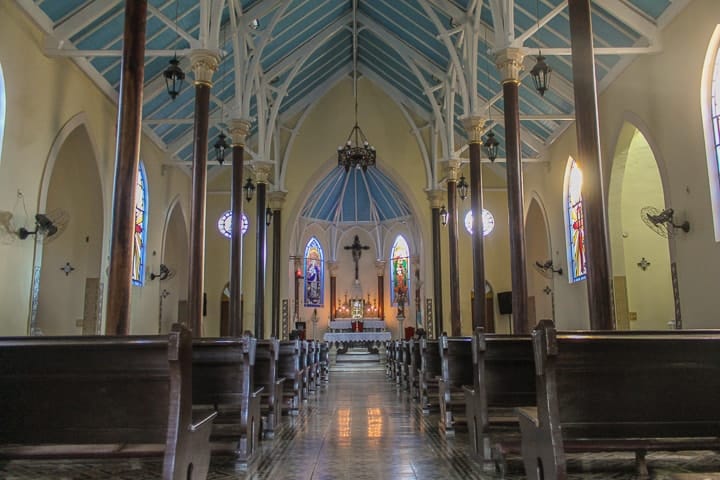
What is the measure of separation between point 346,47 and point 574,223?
10116 mm

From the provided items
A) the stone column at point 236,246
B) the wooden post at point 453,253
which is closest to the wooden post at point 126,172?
the stone column at point 236,246

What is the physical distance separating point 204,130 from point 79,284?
5590 millimetres

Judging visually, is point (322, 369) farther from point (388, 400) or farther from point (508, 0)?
point (508, 0)

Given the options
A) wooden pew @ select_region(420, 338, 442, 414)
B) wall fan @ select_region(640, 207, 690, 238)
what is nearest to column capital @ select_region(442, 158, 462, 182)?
wall fan @ select_region(640, 207, 690, 238)

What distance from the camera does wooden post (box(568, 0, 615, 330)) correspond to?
279 inches

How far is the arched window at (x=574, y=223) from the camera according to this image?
1622cm

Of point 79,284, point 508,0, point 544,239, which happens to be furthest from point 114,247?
point 544,239

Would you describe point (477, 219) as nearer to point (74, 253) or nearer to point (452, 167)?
point (452, 167)

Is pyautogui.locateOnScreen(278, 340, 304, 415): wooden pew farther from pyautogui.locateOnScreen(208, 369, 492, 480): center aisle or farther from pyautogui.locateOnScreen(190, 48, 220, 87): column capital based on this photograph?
pyautogui.locateOnScreen(190, 48, 220, 87): column capital

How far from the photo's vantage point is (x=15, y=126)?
9.82 metres

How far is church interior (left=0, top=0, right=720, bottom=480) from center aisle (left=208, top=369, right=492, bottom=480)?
0.16ft

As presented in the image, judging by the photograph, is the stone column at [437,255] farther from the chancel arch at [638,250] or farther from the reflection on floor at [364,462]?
the reflection on floor at [364,462]

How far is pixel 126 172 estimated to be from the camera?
25.0 feet

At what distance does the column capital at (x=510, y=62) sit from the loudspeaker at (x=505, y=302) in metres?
11.7
